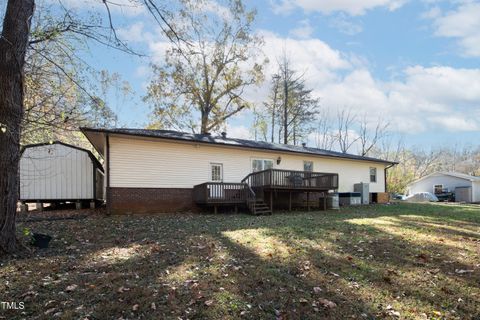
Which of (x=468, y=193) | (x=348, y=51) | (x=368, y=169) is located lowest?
(x=468, y=193)

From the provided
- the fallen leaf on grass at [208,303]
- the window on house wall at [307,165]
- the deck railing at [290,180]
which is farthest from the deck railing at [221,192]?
the fallen leaf on grass at [208,303]

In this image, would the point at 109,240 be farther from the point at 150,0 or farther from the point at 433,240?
the point at 433,240

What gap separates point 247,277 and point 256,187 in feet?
35.3

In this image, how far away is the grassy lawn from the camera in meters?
3.95

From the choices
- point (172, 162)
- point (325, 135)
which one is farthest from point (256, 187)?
point (325, 135)

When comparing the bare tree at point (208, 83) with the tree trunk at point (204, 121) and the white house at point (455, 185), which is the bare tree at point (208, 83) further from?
the white house at point (455, 185)

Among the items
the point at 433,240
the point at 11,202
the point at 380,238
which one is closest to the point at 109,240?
the point at 11,202

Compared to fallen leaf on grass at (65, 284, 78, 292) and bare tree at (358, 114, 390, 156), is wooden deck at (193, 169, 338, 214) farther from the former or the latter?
bare tree at (358, 114, 390, 156)

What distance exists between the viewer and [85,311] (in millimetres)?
3725

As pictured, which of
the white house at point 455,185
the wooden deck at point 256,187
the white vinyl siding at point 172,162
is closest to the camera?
the white vinyl siding at point 172,162

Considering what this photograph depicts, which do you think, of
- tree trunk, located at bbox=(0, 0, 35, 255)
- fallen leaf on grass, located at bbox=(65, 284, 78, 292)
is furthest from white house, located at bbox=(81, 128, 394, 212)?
fallen leaf on grass, located at bbox=(65, 284, 78, 292)

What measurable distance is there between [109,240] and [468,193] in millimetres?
39013

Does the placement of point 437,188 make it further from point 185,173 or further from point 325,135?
point 185,173

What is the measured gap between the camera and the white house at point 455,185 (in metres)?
34.2
